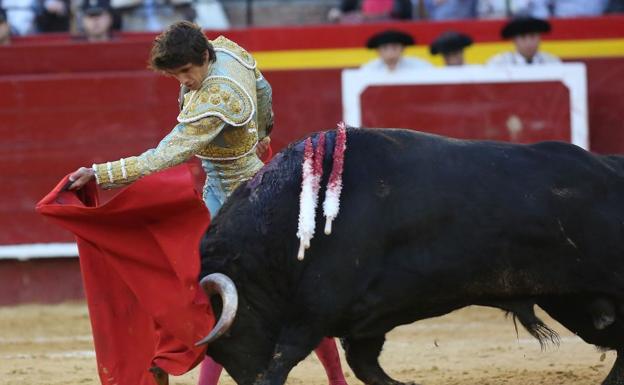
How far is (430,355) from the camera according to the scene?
549 centimetres

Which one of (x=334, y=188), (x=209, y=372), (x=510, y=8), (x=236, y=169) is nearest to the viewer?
(x=334, y=188)

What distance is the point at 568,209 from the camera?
3705 millimetres

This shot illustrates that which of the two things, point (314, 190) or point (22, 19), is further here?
point (22, 19)

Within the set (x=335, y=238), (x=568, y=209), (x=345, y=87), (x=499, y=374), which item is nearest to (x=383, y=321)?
(x=335, y=238)

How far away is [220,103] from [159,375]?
2.82ft

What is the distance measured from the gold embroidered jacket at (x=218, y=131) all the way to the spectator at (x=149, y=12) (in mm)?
4308

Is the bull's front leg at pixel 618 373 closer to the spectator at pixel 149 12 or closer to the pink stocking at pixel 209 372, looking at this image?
the pink stocking at pixel 209 372

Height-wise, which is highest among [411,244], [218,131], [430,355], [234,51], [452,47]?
[234,51]

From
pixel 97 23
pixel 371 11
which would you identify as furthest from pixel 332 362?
pixel 371 11

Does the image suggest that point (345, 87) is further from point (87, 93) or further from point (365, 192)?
point (365, 192)

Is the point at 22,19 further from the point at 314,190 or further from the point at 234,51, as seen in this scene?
the point at 314,190

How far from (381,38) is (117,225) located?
12.0 ft

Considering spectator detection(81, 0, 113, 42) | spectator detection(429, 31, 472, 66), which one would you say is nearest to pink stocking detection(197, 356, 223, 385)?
spectator detection(429, 31, 472, 66)

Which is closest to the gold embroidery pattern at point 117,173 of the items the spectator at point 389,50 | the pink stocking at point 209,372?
the pink stocking at point 209,372
